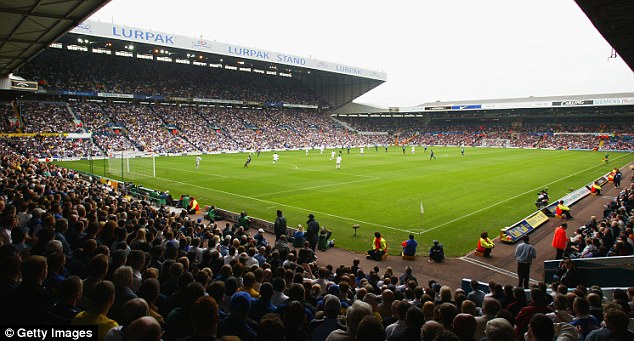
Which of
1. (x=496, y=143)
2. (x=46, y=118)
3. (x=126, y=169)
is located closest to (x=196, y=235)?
(x=126, y=169)

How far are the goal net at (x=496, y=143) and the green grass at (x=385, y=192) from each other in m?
43.5

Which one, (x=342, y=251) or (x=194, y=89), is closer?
(x=342, y=251)

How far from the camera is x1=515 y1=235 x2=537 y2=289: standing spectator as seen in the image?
11.6m

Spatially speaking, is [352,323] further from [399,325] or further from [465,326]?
[465,326]

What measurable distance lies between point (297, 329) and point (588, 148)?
294 ft

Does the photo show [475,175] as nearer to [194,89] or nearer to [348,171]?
[348,171]

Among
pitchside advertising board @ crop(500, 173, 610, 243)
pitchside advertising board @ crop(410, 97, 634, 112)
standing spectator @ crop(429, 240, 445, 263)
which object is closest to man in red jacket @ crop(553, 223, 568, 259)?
pitchside advertising board @ crop(500, 173, 610, 243)

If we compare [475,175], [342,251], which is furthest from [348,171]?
[342,251]

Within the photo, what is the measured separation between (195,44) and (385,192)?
43109 mm

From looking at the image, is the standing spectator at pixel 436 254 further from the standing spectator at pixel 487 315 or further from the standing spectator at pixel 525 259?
the standing spectator at pixel 487 315

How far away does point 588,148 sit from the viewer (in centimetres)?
7569

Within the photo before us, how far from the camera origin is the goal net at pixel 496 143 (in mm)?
85450

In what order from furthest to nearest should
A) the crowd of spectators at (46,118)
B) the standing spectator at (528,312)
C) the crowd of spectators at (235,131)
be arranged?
the crowd of spectators at (235,131) → the crowd of spectators at (46,118) → the standing spectator at (528,312)

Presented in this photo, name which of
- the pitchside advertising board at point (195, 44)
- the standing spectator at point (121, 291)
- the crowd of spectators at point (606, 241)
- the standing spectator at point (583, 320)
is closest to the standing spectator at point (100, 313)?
the standing spectator at point (121, 291)
